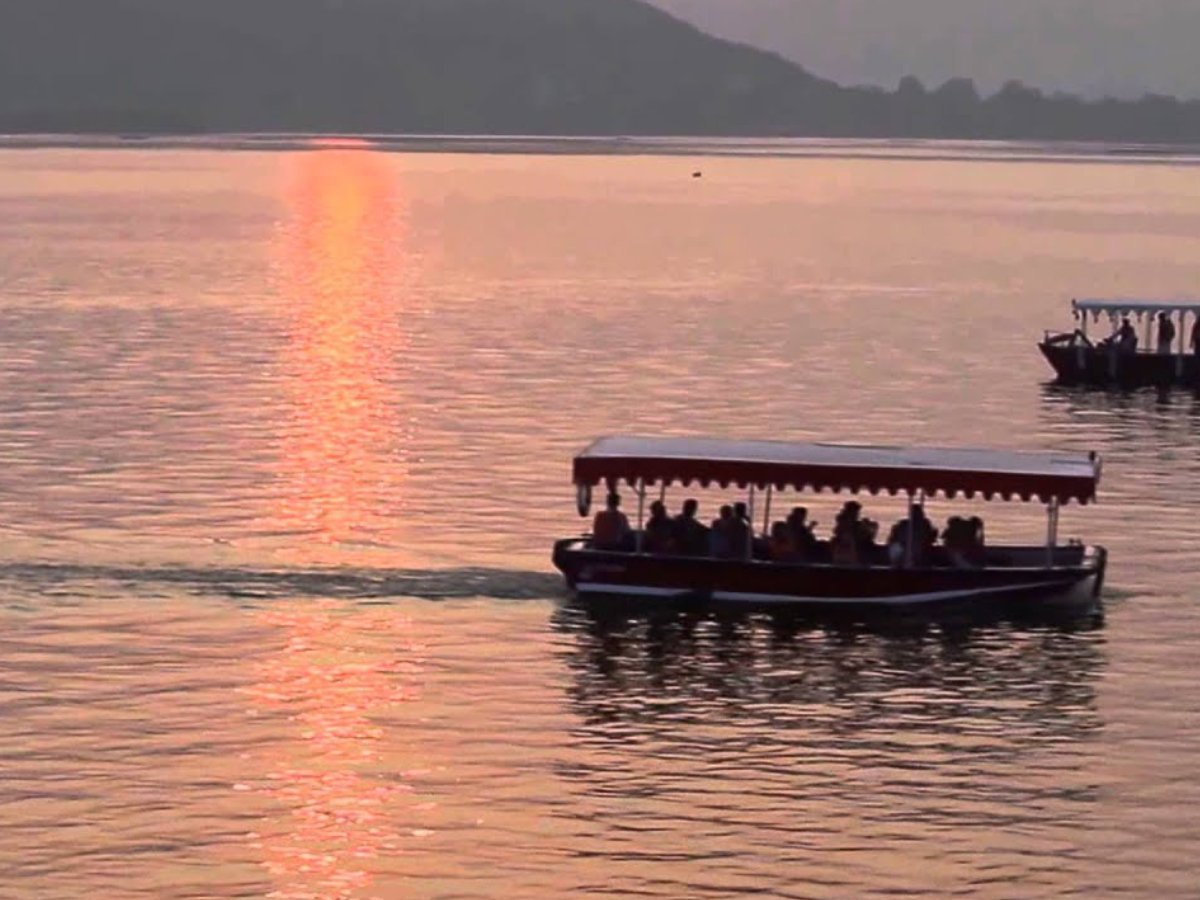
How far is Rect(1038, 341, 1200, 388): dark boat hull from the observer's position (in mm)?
99000

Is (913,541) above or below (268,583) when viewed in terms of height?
above

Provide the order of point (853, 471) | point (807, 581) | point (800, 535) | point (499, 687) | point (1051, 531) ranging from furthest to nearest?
1. point (853, 471)
2. point (800, 535)
3. point (807, 581)
4. point (1051, 531)
5. point (499, 687)

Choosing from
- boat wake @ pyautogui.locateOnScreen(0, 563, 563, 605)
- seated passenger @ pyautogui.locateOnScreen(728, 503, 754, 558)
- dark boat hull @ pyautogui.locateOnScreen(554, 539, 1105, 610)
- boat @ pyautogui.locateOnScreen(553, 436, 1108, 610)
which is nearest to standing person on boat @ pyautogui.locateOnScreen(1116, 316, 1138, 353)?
boat @ pyautogui.locateOnScreen(553, 436, 1108, 610)

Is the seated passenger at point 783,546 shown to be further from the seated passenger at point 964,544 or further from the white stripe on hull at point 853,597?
the seated passenger at point 964,544

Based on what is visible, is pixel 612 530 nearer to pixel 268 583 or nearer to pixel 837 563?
pixel 837 563

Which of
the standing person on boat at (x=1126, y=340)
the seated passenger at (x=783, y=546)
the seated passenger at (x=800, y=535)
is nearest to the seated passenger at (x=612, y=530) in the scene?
the seated passenger at (x=783, y=546)

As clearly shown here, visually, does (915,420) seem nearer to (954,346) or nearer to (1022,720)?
(954,346)

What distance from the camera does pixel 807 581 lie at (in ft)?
179

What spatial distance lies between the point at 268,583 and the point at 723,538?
31.3ft

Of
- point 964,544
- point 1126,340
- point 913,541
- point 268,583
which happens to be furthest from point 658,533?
point 1126,340

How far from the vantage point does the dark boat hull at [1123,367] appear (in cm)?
9900

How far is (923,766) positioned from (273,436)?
140ft

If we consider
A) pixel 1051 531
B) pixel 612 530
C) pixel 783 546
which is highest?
pixel 1051 531

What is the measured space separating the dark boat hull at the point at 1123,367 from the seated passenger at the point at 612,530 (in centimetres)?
4714
